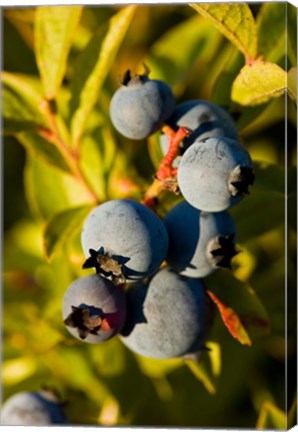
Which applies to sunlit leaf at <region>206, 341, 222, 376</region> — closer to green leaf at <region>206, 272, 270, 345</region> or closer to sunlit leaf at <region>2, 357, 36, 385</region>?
green leaf at <region>206, 272, 270, 345</region>

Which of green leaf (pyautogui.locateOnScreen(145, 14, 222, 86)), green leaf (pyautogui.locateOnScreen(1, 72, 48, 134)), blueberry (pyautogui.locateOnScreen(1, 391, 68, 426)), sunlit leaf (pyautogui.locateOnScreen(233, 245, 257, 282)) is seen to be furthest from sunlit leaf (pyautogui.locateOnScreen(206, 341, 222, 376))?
green leaf (pyautogui.locateOnScreen(145, 14, 222, 86))

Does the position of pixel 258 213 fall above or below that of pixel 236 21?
below

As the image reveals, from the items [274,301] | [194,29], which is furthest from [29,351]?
[194,29]

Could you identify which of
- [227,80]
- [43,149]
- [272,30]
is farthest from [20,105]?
[272,30]

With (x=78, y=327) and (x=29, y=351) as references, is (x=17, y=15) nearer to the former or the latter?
(x=29, y=351)

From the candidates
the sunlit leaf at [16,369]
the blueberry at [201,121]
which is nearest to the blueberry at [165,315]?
the blueberry at [201,121]

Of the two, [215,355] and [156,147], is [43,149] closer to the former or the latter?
[156,147]
